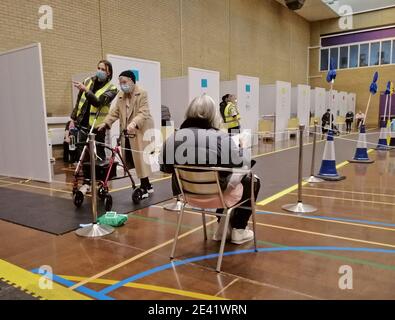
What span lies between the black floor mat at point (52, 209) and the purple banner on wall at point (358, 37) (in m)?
18.3

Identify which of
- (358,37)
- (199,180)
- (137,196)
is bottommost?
(137,196)

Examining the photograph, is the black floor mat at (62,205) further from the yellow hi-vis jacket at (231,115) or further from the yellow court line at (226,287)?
the yellow hi-vis jacket at (231,115)

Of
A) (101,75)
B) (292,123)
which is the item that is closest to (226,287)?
(101,75)

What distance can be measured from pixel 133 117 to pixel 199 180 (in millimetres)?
1889

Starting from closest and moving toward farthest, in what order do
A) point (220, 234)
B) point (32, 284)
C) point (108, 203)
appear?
point (32, 284)
point (220, 234)
point (108, 203)

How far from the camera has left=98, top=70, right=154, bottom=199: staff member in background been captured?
3900mm

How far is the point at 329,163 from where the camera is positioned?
213 inches

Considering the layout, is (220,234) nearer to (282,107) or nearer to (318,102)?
(282,107)

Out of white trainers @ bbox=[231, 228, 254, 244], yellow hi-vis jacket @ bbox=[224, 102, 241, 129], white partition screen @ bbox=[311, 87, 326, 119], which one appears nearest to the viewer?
white trainers @ bbox=[231, 228, 254, 244]

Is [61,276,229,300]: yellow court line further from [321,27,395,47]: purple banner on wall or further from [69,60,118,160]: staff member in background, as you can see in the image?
[321,27,395,47]: purple banner on wall

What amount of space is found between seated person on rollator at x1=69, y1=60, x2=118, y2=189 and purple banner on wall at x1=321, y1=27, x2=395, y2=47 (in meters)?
18.8

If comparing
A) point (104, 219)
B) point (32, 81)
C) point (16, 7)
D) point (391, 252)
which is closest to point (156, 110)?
point (32, 81)

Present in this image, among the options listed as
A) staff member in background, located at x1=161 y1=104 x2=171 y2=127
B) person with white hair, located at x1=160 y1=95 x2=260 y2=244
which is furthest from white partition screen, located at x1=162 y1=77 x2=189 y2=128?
person with white hair, located at x1=160 y1=95 x2=260 y2=244
